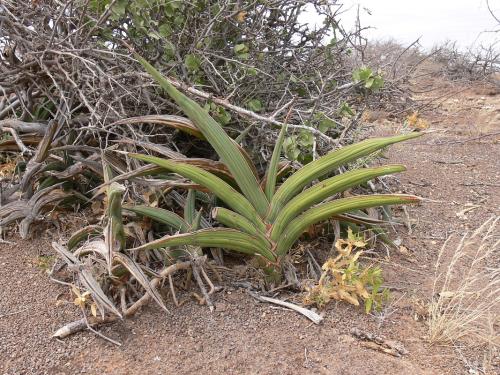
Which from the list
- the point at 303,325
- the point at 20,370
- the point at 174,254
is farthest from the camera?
the point at 174,254

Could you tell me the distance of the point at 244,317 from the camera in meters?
1.89

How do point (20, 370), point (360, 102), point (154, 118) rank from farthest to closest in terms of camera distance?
point (360, 102) < point (154, 118) < point (20, 370)

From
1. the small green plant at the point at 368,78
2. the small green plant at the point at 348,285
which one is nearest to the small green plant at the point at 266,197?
the small green plant at the point at 348,285

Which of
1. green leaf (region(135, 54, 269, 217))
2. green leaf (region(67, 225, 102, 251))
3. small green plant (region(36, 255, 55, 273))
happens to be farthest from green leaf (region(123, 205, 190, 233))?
small green plant (region(36, 255, 55, 273))

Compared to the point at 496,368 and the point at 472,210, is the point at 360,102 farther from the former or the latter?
the point at 496,368

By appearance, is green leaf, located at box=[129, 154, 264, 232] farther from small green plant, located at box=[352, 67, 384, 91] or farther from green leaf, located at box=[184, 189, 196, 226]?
small green plant, located at box=[352, 67, 384, 91]

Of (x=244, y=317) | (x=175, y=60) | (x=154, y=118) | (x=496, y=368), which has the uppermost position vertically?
(x=175, y=60)

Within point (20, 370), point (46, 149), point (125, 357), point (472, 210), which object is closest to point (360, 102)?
point (472, 210)

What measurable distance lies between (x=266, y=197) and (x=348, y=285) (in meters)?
0.45

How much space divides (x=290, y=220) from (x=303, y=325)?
39 centimetres

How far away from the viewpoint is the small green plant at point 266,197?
1.83 metres

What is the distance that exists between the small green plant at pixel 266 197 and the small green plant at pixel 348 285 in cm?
16

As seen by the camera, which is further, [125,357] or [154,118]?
[154,118]

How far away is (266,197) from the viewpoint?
77.3 inches
